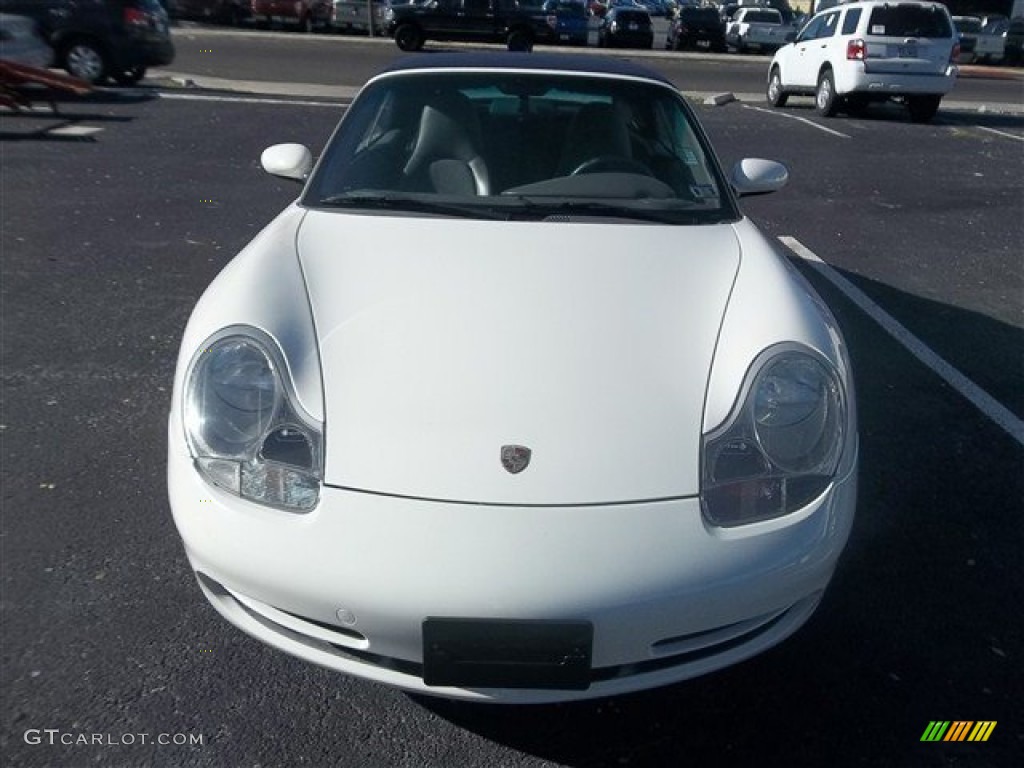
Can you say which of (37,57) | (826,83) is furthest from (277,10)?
(826,83)

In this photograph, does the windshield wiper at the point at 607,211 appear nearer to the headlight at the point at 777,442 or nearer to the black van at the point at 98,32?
the headlight at the point at 777,442

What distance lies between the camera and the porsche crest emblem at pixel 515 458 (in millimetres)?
2232

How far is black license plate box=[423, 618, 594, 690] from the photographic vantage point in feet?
6.79

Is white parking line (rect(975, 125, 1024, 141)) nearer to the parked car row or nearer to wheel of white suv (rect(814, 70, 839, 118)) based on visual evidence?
wheel of white suv (rect(814, 70, 839, 118))

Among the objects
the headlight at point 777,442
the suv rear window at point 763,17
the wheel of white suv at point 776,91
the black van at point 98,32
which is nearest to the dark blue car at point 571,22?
the suv rear window at point 763,17

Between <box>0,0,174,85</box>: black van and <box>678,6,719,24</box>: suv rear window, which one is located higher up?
<box>0,0,174,85</box>: black van

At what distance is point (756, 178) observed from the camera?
3859 mm

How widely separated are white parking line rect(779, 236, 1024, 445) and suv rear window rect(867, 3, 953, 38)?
9.40 metres

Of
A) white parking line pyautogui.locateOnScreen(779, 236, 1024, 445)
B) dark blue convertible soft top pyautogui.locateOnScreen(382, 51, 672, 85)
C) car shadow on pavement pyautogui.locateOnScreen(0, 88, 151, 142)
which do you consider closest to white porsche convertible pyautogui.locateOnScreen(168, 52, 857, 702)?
dark blue convertible soft top pyautogui.locateOnScreen(382, 51, 672, 85)

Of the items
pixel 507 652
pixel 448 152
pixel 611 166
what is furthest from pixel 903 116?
pixel 507 652

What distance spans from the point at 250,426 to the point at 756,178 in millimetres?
2332

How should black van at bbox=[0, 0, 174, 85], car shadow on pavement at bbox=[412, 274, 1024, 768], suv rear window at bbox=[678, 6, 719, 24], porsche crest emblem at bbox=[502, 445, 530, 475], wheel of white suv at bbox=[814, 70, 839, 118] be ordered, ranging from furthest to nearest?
suv rear window at bbox=[678, 6, 719, 24] → wheel of white suv at bbox=[814, 70, 839, 118] → black van at bbox=[0, 0, 174, 85] → car shadow on pavement at bbox=[412, 274, 1024, 768] → porsche crest emblem at bbox=[502, 445, 530, 475]

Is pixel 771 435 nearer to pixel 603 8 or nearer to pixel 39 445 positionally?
pixel 39 445

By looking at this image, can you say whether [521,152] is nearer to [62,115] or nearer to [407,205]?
[407,205]
